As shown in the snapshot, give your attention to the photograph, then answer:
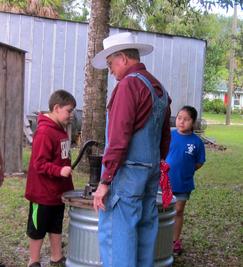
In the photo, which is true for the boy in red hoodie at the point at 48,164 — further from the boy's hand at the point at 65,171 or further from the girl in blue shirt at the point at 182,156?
the girl in blue shirt at the point at 182,156

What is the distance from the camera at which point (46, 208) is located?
5.26 m

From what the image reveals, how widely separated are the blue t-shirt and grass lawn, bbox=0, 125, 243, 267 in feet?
2.51

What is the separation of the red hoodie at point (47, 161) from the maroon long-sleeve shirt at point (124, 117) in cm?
129

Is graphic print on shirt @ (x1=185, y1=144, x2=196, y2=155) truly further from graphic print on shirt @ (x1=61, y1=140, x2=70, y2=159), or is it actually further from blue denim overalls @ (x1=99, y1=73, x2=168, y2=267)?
blue denim overalls @ (x1=99, y1=73, x2=168, y2=267)

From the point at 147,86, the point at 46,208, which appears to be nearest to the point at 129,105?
the point at 147,86

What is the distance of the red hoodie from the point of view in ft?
16.8

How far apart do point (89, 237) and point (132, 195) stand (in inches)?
34.9

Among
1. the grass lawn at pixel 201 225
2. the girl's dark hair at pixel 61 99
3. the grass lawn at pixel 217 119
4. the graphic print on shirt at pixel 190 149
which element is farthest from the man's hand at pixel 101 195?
the grass lawn at pixel 217 119

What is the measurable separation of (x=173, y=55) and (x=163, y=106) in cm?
1635

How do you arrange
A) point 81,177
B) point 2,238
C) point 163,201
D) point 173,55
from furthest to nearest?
point 173,55, point 81,177, point 2,238, point 163,201

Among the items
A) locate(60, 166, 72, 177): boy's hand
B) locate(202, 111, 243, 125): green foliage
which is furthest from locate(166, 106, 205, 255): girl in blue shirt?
locate(202, 111, 243, 125): green foliage

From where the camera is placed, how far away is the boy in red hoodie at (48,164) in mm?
5137

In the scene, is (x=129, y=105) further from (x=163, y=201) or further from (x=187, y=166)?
(x=187, y=166)

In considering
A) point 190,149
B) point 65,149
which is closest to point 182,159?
point 190,149
